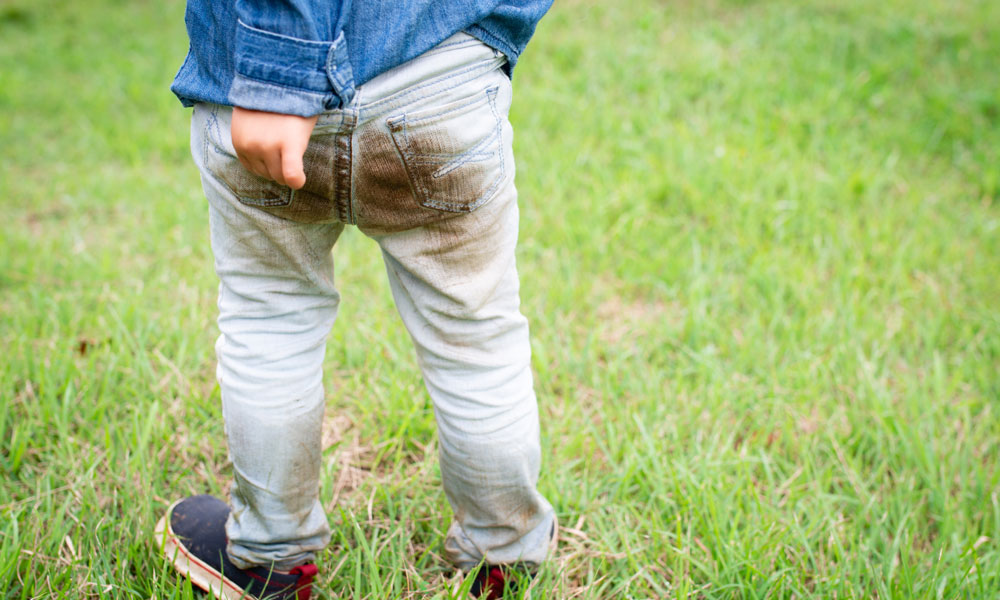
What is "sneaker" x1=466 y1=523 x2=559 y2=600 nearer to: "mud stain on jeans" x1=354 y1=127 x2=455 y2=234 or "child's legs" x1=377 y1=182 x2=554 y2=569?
"child's legs" x1=377 y1=182 x2=554 y2=569

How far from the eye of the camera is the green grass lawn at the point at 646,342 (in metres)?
1.43

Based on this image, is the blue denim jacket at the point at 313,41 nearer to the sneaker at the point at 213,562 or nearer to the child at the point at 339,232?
the child at the point at 339,232

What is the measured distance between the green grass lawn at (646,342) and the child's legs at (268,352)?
20 centimetres

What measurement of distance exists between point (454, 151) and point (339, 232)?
0.27 meters

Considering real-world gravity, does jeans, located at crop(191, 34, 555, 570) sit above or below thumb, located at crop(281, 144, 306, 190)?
below

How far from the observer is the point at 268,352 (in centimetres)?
109

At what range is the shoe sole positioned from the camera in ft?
4.09

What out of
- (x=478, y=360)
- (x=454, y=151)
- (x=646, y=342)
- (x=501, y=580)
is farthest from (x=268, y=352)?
(x=646, y=342)

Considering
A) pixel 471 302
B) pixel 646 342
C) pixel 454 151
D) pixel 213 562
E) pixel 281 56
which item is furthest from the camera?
pixel 646 342

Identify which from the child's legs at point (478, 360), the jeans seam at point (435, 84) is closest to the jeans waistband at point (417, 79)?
the jeans seam at point (435, 84)

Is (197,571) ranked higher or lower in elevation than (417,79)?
lower

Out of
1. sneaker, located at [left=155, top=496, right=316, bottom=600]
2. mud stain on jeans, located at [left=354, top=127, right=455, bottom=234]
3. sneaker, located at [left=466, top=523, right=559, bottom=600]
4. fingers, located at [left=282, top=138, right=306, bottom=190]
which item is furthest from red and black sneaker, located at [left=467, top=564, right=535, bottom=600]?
fingers, located at [left=282, top=138, right=306, bottom=190]

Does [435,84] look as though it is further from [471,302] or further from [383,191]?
[471,302]

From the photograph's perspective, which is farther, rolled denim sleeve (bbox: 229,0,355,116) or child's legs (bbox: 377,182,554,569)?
child's legs (bbox: 377,182,554,569)
